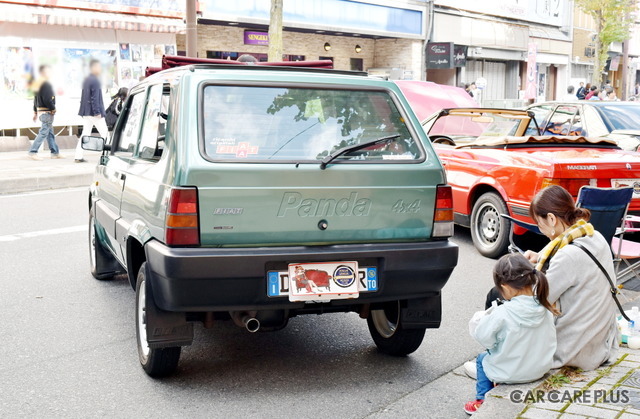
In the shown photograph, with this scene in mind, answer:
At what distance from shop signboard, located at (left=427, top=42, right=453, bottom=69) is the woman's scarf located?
24070 millimetres

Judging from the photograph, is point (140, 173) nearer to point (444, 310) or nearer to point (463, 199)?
point (444, 310)

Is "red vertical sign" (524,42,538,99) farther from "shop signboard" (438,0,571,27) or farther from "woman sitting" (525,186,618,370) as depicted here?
"woman sitting" (525,186,618,370)

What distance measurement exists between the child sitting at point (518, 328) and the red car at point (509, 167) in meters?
3.27

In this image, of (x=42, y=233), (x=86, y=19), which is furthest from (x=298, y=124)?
(x=86, y=19)

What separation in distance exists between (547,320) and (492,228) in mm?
4111

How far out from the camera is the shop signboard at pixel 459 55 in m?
28.2

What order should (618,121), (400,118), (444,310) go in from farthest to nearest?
(618,121) < (444,310) < (400,118)

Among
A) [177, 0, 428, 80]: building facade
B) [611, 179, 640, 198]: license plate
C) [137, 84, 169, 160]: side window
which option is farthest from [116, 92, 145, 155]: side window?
[177, 0, 428, 80]: building facade

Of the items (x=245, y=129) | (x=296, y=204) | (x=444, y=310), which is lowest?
(x=444, y=310)

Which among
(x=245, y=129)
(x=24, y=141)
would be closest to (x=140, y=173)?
(x=245, y=129)

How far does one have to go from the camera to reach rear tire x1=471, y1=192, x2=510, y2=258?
7590 mm

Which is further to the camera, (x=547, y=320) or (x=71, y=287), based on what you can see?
(x=71, y=287)

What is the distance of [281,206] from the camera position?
12.9 feet

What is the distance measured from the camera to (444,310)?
230 inches
